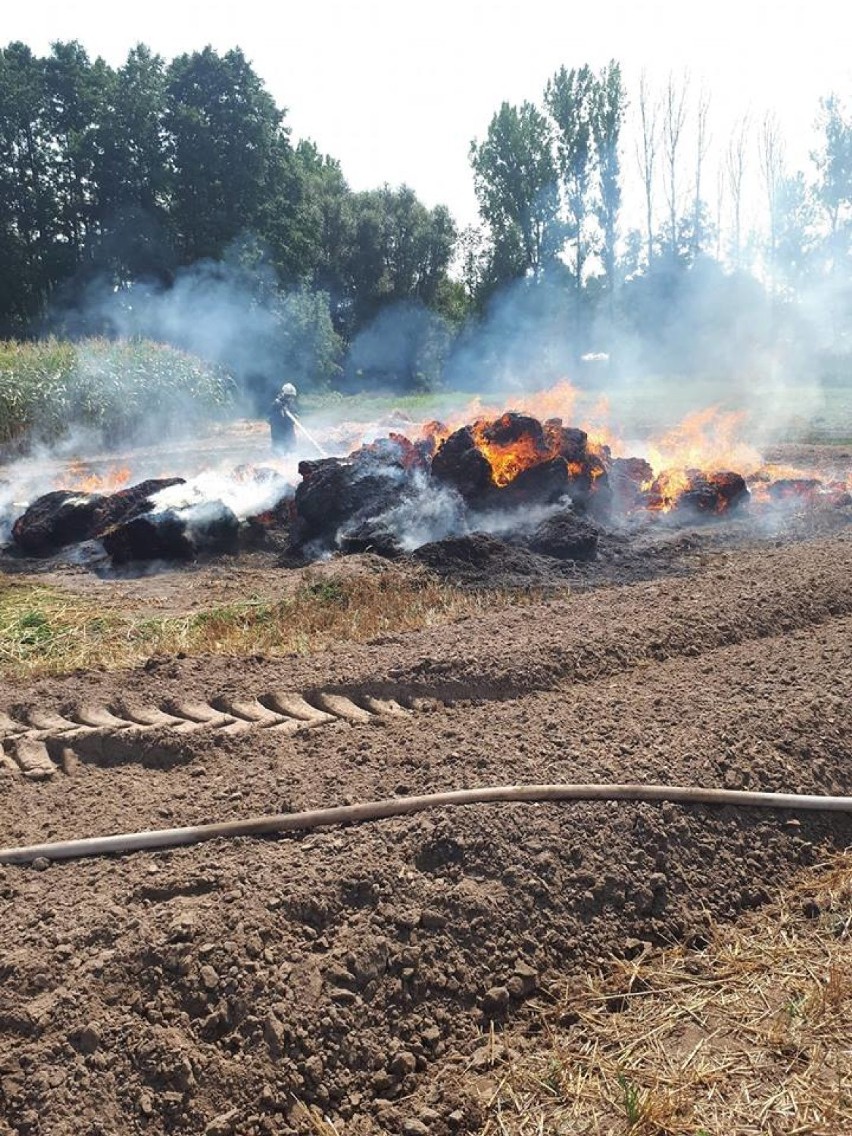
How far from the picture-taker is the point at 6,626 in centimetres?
689

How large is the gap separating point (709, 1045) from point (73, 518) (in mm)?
9363

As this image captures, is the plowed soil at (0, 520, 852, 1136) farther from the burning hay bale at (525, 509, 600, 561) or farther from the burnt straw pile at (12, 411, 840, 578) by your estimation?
the burnt straw pile at (12, 411, 840, 578)

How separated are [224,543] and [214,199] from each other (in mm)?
28940

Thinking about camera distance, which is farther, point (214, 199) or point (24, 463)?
point (214, 199)

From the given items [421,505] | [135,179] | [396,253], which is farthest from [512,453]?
[135,179]

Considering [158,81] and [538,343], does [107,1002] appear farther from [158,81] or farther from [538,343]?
[158,81]

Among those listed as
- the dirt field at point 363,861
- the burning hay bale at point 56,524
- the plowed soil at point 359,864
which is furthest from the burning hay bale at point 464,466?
the plowed soil at point 359,864

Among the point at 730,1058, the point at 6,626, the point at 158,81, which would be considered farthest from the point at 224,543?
the point at 158,81

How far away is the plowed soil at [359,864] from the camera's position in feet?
8.34

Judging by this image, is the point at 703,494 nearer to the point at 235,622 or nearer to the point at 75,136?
the point at 235,622

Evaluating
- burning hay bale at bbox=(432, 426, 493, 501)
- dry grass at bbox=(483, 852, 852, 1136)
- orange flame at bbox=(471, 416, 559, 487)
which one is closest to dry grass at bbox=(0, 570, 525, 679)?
burning hay bale at bbox=(432, 426, 493, 501)

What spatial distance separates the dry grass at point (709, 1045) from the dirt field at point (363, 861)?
125 mm

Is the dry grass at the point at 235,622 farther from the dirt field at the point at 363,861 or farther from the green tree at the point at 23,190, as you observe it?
the green tree at the point at 23,190

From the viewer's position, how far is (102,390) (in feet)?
61.7
